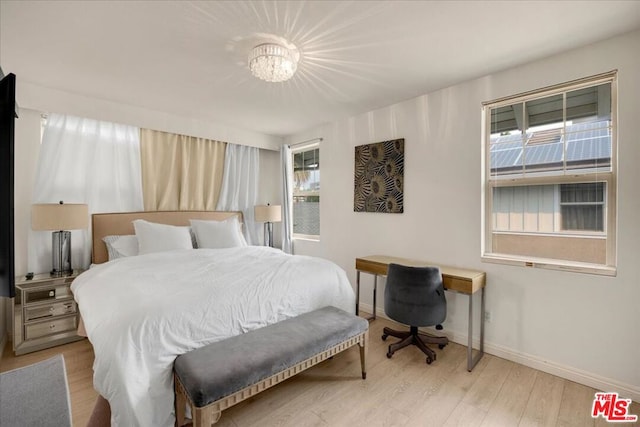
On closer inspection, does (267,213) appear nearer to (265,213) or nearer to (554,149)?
(265,213)

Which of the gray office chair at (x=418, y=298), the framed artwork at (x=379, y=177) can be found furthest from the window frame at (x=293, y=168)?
the gray office chair at (x=418, y=298)

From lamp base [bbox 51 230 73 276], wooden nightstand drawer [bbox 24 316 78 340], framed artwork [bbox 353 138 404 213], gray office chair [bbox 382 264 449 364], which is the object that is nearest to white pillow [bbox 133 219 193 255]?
lamp base [bbox 51 230 73 276]

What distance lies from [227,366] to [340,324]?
2.84ft

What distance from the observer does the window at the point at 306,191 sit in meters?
4.49

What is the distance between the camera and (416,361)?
251 cm

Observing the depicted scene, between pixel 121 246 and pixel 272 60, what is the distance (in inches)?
98.8

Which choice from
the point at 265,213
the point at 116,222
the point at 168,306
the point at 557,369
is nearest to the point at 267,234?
the point at 265,213

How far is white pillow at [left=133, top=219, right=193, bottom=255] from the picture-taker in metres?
3.05

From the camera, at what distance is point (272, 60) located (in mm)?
2076

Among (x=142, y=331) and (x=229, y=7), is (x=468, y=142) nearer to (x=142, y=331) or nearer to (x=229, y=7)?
(x=229, y=7)

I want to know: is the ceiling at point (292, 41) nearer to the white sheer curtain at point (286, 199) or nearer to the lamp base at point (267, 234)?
the white sheer curtain at point (286, 199)

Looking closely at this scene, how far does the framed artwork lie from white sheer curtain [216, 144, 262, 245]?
68.8 inches

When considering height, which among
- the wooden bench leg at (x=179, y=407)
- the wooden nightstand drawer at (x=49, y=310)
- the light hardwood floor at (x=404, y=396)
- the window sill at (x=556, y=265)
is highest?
the window sill at (x=556, y=265)

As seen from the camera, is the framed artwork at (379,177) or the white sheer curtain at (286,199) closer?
the framed artwork at (379,177)
